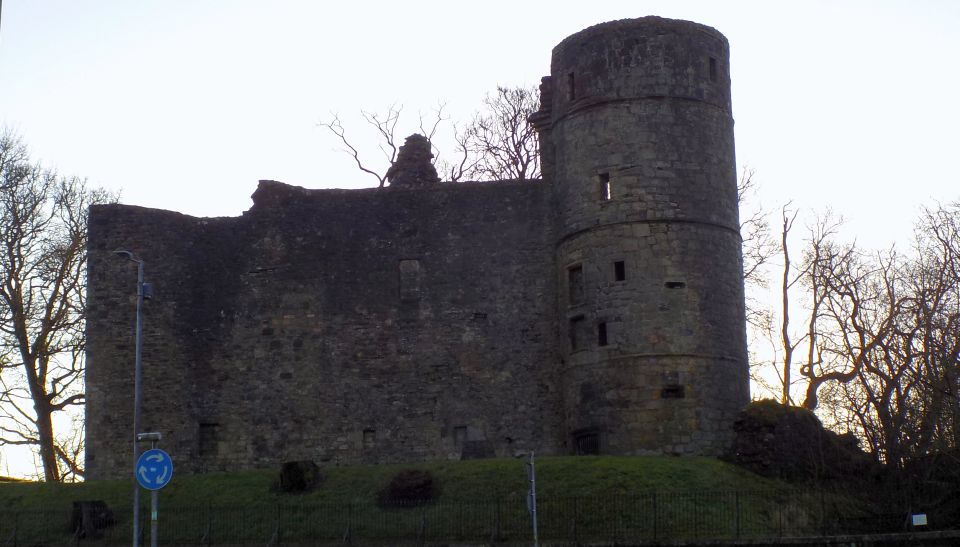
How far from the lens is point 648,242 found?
3145cm

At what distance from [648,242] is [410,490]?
8349mm

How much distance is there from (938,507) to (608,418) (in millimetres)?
7617

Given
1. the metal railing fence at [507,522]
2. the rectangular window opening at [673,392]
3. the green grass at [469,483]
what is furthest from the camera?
the rectangular window opening at [673,392]

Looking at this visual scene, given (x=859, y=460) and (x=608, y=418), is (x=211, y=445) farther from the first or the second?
(x=859, y=460)

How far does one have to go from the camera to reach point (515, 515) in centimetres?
2639

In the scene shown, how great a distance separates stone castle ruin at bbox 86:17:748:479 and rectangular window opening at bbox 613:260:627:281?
2 cm

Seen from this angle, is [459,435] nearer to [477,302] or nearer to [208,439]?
[477,302]

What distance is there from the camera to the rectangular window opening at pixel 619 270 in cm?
3155

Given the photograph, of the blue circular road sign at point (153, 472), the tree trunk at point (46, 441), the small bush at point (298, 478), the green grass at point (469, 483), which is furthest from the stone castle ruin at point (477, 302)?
the blue circular road sign at point (153, 472)

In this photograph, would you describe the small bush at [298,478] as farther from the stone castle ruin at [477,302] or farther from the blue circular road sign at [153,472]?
the blue circular road sign at [153,472]

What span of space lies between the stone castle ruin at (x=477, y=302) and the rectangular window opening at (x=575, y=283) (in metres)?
0.05

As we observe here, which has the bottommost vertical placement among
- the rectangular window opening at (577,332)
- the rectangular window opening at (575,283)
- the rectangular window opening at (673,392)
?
the rectangular window opening at (673,392)

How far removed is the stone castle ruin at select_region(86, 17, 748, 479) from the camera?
31.3 metres

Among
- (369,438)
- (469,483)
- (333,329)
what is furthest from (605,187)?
(369,438)
